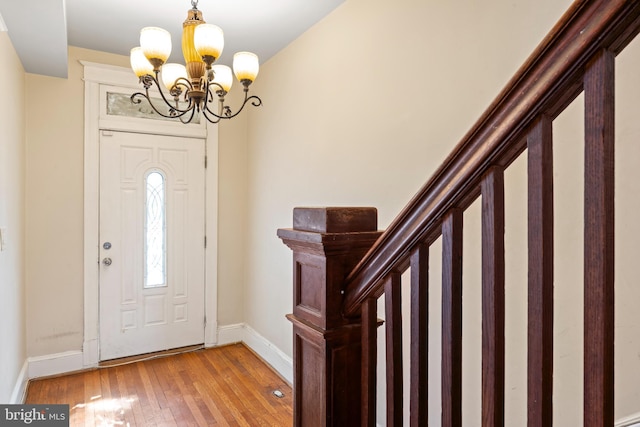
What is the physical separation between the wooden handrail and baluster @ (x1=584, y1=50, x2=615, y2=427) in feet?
0.08

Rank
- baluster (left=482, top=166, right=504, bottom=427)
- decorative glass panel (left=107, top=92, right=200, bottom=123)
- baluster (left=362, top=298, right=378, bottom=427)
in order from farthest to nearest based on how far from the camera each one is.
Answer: decorative glass panel (left=107, top=92, right=200, bottom=123), baluster (left=362, top=298, right=378, bottom=427), baluster (left=482, top=166, right=504, bottom=427)

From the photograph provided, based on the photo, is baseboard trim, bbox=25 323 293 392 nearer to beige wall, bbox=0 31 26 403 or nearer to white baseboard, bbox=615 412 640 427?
beige wall, bbox=0 31 26 403

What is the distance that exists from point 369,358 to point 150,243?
3.19m

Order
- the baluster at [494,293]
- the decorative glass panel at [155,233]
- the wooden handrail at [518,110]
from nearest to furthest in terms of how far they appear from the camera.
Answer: the wooden handrail at [518,110] → the baluster at [494,293] → the decorative glass panel at [155,233]

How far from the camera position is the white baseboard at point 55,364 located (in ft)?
10.4

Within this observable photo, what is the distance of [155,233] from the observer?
12.0 ft

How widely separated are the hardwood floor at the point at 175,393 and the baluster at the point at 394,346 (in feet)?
6.56

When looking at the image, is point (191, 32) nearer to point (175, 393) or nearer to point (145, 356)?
point (175, 393)

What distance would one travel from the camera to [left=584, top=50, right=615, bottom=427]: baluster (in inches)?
19.3

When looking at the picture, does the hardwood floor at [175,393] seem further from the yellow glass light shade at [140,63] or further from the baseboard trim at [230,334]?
the yellow glass light shade at [140,63]

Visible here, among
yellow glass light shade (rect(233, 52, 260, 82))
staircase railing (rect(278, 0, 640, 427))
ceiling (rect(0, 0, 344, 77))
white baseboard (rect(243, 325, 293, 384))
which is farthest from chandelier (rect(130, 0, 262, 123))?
white baseboard (rect(243, 325, 293, 384))

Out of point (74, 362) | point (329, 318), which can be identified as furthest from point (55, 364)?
point (329, 318)

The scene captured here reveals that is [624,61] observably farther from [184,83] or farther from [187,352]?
[187,352]

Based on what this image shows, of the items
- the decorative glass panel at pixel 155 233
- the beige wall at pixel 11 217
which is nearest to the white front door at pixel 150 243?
the decorative glass panel at pixel 155 233
